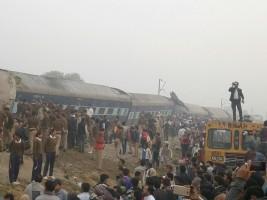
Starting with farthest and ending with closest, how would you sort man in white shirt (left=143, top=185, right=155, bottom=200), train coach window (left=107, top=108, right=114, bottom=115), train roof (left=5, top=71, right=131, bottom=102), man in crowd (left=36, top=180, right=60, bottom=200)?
train coach window (left=107, top=108, right=114, bottom=115)
train roof (left=5, top=71, right=131, bottom=102)
man in white shirt (left=143, top=185, right=155, bottom=200)
man in crowd (left=36, top=180, right=60, bottom=200)

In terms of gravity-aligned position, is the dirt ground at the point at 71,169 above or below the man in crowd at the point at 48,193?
below

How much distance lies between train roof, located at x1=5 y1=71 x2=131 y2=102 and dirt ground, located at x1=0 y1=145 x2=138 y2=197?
530 centimetres

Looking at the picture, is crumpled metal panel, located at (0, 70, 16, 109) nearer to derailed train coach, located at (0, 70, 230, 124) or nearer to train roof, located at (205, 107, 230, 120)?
derailed train coach, located at (0, 70, 230, 124)

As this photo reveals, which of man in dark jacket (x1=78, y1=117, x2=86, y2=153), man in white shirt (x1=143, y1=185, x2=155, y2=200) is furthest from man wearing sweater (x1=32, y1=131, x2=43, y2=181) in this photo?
man in dark jacket (x1=78, y1=117, x2=86, y2=153)

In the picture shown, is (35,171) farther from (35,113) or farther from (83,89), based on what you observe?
(83,89)

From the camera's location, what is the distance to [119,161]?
16.2m

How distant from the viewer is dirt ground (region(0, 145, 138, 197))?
47.9 ft

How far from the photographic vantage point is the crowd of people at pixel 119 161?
8.43m

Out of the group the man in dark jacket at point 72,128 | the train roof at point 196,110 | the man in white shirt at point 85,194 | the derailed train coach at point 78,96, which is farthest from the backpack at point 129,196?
the train roof at point 196,110

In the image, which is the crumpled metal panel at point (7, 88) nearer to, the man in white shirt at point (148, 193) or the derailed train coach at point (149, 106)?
the man in white shirt at point (148, 193)

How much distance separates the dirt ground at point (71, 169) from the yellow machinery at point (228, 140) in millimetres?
3668

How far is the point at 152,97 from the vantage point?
43438 mm

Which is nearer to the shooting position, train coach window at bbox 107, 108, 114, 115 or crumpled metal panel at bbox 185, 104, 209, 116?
train coach window at bbox 107, 108, 114, 115

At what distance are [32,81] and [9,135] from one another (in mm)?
9250
